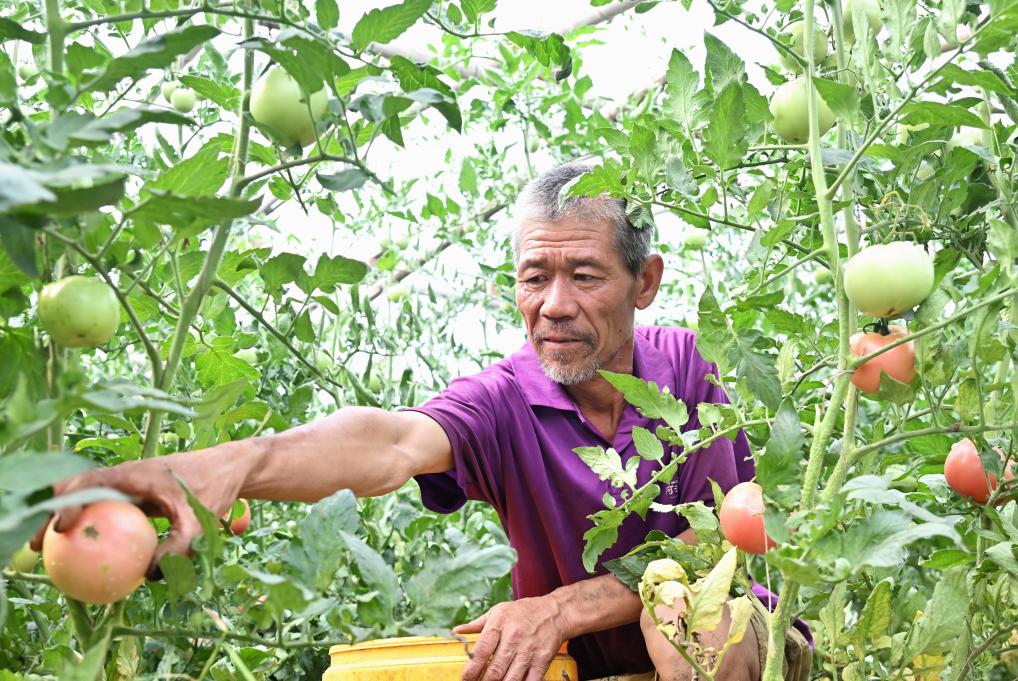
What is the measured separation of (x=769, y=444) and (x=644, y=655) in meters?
0.99

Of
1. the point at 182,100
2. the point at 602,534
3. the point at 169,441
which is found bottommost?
the point at 602,534

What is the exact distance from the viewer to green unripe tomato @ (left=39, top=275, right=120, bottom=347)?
82 cm

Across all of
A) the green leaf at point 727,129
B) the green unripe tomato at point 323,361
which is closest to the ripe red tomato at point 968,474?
the green leaf at point 727,129

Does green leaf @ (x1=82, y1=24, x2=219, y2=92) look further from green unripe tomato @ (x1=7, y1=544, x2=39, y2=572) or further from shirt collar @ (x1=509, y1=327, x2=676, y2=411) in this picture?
shirt collar @ (x1=509, y1=327, x2=676, y2=411)

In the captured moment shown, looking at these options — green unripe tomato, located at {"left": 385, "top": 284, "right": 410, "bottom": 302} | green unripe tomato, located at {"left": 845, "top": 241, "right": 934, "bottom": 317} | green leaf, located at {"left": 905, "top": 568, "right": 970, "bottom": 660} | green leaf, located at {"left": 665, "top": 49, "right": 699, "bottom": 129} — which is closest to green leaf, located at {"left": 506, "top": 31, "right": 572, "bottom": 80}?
green leaf, located at {"left": 665, "top": 49, "right": 699, "bottom": 129}

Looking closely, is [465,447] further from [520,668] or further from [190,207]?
[190,207]

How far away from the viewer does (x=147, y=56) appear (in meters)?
0.76

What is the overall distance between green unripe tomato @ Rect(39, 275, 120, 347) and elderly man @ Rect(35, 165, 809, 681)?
0.66 meters

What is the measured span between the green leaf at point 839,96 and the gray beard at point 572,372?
944 mm

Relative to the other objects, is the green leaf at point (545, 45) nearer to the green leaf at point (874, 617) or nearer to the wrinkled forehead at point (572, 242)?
the green leaf at point (874, 617)

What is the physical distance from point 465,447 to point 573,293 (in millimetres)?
356

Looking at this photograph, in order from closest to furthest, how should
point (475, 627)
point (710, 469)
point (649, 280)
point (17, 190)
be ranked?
point (17, 190)
point (475, 627)
point (710, 469)
point (649, 280)

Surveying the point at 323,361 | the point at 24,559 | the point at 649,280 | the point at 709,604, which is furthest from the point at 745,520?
the point at 323,361

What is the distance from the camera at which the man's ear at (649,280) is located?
207 cm
